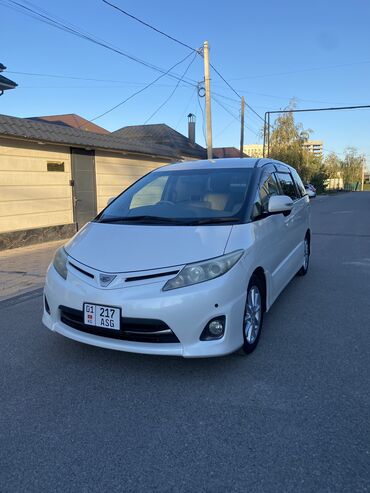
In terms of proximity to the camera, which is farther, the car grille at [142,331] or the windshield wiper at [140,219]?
the windshield wiper at [140,219]

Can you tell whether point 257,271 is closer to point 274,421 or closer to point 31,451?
point 274,421

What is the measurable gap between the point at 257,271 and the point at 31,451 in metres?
2.19

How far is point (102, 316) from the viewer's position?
10.1ft

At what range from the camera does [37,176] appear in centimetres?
1018

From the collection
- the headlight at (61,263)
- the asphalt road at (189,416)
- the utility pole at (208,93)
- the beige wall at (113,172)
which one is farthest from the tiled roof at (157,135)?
the asphalt road at (189,416)

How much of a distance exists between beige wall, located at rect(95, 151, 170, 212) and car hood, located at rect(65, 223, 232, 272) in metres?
8.83

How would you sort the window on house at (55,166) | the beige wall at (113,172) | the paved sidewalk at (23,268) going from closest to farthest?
1. the paved sidewalk at (23,268)
2. the window on house at (55,166)
3. the beige wall at (113,172)

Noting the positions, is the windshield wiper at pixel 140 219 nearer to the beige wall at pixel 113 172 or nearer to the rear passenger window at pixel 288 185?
the rear passenger window at pixel 288 185

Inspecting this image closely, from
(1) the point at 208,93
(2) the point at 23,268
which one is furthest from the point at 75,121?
(2) the point at 23,268

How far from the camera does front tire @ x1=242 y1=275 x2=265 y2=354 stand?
3.45 meters

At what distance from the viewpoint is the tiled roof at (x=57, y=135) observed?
30.5 ft

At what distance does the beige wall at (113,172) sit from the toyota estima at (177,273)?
822 centimetres

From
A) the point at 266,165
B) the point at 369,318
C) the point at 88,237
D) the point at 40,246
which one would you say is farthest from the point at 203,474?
the point at 40,246

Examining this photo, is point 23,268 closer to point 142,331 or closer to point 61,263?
point 61,263
